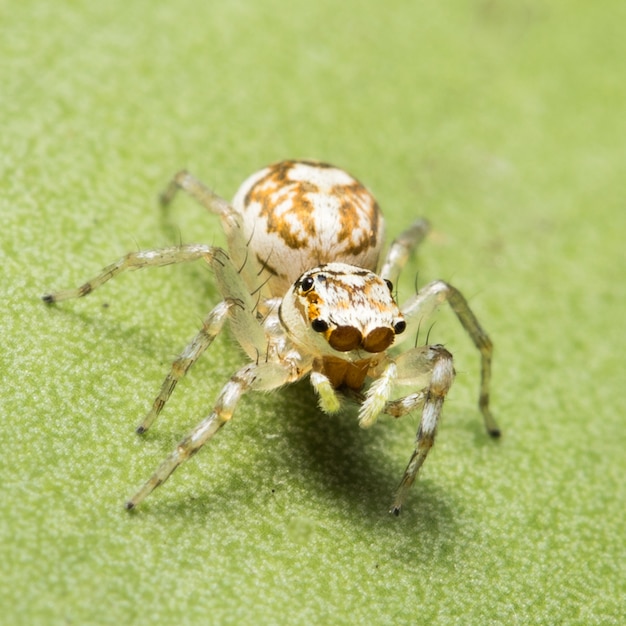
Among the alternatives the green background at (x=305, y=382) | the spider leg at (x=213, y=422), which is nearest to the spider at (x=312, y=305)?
the spider leg at (x=213, y=422)

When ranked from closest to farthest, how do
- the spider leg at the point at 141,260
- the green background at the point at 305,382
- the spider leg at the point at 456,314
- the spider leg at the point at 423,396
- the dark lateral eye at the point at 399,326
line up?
the green background at the point at 305,382 → the spider leg at the point at 423,396 → the dark lateral eye at the point at 399,326 → the spider leg at the point at 141,260 → the spider leg at the point at 456,314

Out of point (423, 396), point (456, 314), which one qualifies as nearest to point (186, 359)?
point (423, 396)

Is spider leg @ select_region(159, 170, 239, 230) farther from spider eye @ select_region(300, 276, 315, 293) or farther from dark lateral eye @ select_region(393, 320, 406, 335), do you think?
dark lateral eye @ select_region(393, 320, 406, 335)

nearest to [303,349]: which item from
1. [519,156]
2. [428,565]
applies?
[428,565]

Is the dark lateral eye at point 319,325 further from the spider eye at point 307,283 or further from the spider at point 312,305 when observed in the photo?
the spider eye at point 307,283

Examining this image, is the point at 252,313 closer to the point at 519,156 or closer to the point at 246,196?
the point at 246,196

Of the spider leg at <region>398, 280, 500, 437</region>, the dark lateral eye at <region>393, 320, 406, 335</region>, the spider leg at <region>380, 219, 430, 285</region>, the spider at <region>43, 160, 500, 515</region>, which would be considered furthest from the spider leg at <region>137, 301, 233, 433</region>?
the spider leg at <region>380, 219, 430, 285</region>
